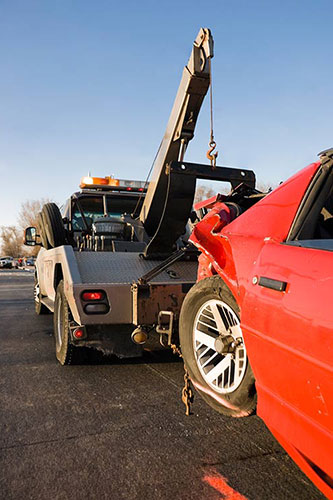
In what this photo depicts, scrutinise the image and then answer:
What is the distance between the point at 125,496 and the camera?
2078mm

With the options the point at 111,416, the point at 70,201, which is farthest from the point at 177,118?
the point at 111,416

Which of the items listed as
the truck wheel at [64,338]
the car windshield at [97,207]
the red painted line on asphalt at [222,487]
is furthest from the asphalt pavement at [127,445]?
the car windshield at [97,207]

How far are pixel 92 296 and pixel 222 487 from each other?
2.12 m

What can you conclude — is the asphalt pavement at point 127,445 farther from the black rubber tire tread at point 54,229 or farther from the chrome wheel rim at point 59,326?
the black rubber tire tread at point 54,229

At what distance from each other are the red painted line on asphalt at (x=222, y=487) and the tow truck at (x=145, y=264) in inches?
52.6

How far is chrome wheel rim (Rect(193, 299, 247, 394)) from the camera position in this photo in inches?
93.6

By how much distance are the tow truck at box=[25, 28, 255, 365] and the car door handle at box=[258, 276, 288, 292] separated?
64.4 inches

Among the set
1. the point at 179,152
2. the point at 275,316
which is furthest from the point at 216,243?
the point at 179,152

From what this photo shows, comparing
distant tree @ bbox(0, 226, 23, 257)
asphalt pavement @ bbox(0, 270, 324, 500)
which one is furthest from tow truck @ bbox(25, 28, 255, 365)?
distant tree @ bbox(0, 226, 23, 257)

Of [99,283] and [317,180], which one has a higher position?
[317,180]

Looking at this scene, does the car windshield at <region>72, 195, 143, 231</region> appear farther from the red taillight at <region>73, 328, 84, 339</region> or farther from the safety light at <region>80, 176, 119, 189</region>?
the red taillight at <region>73, 328, 84, 339</region>

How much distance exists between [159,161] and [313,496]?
3860 mm

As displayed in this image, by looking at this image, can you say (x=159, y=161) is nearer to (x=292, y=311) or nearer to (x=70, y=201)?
(x=70, y=201)

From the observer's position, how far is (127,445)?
2623 millimetres
